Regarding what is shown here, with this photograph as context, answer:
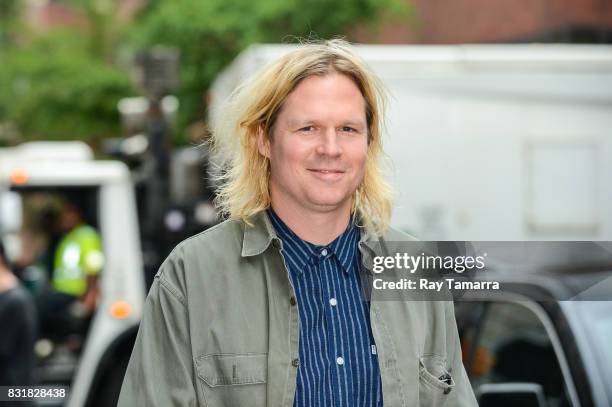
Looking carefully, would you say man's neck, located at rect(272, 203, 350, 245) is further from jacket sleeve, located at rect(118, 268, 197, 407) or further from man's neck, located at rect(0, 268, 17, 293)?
man's neck, located at rect(0, 268, 17, 293)

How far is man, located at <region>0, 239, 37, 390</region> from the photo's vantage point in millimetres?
3998

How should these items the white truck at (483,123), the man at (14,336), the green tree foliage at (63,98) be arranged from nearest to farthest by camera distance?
the man at (14,336) → the white truck at (483,123) → the green tree foliage at (63,98)

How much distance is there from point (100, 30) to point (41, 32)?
6.71ft

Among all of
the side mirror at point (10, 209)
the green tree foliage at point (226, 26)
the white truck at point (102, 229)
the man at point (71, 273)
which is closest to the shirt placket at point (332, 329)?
the white truck at point (102, 229)

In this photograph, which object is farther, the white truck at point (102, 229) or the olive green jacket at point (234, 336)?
the white truck at point (102, 229)

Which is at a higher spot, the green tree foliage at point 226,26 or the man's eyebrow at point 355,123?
the green tree foliage at point 226,26

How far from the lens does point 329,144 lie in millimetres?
2262

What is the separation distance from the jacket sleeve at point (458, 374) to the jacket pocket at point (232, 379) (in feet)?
1.44

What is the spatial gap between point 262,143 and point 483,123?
5240mm

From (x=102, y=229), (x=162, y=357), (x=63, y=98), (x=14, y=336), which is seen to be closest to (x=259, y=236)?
(x=162, y=357)

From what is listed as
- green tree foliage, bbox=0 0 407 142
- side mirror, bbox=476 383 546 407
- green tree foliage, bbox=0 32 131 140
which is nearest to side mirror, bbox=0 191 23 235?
green tree foliage, bbox=0 0 407 142

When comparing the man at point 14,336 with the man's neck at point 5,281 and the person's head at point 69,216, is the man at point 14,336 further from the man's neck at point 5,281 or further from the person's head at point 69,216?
the person's head at point 69,216

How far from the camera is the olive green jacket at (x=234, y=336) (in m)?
2.16

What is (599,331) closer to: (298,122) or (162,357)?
(298,122)
